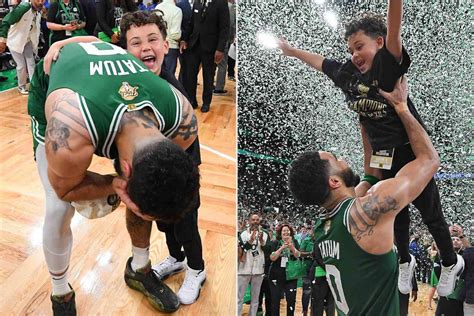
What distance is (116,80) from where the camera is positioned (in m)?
1.22

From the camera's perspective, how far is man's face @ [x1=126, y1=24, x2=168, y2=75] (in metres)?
1.56

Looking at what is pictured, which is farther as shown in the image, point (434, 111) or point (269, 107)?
point (269, 107)

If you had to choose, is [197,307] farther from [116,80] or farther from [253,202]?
[116,80]

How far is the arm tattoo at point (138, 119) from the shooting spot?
1194 mm

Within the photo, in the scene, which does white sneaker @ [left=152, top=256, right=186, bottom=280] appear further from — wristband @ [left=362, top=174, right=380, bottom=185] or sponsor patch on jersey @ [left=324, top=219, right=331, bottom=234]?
wristband @ [left=362, top=174, right=380, bottom=185]

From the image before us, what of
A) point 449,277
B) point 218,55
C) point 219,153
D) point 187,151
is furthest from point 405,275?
point 218,55

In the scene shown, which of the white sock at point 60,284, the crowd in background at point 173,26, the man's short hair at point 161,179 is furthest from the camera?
the crowd in background at point 173,26

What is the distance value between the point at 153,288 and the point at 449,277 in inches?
44.3

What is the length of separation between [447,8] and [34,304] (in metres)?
1.81

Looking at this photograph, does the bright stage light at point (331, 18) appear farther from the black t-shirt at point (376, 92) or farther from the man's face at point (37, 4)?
the man's face at point (37, 4)

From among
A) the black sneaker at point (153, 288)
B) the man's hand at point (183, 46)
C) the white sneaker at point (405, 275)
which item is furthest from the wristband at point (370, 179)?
the man's hand at point (183, 46)

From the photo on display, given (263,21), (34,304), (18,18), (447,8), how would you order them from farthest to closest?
(18,18) < (34,304) < (263,21) < (447,8)

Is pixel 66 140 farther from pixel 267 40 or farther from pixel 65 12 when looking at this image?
pixel 65 12

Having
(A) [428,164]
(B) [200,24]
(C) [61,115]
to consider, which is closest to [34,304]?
(C) [61,115]
